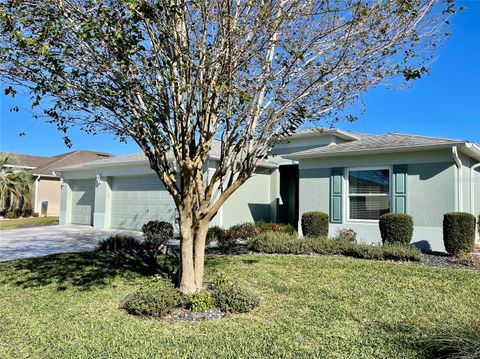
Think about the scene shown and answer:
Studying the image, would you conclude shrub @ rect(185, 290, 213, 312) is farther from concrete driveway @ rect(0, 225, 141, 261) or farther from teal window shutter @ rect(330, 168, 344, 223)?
teal window shutter @ rect(330, 168, 344, 223)

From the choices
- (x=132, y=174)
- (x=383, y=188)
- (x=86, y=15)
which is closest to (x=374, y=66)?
(x=86, y=15)

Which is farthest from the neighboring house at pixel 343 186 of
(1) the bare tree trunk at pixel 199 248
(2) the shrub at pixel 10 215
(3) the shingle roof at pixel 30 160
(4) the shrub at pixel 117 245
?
(3) the shingle roof at pixel 30 160

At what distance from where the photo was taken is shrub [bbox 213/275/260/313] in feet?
18.2

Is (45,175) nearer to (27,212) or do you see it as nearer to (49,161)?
(27,212)

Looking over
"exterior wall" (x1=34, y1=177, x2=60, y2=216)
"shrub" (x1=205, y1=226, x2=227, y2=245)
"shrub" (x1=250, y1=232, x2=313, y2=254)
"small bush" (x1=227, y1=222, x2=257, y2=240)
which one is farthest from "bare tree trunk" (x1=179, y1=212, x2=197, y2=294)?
"exterior wall" (x1=34, y1=177, x2=60, y2=216)

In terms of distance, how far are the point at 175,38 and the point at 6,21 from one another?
2.14m

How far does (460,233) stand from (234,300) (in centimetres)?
717

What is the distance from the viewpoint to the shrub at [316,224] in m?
12.5

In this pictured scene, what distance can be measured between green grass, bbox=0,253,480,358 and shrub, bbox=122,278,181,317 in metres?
0.16

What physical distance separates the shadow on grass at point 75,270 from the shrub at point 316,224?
5.55 meters

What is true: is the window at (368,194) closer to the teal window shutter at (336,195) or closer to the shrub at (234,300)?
the teal window shutter at (336,195)

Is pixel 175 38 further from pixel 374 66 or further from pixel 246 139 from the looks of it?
pixel 374 66

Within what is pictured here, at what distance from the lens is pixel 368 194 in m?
12.7

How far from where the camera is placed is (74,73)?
5461mm
